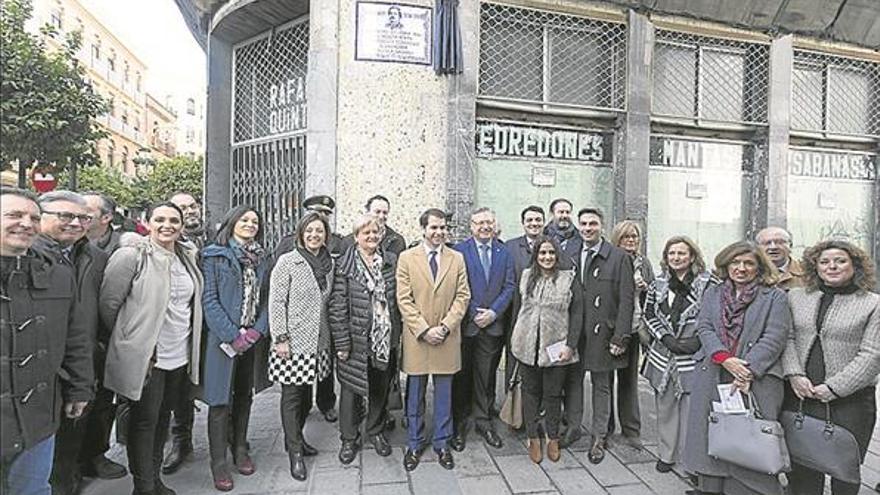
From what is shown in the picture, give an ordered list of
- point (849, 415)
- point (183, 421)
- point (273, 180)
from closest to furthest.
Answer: point (849, 415), point (183, 421), point (273, 180)

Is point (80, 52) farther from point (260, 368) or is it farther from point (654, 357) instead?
point (654, 357)

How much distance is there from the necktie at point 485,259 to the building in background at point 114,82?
2679 millimetres

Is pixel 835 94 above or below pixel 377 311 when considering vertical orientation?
above

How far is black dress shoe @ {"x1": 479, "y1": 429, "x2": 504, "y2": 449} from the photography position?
438cm

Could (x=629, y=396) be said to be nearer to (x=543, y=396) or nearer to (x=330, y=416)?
→ (x=543, y=396)

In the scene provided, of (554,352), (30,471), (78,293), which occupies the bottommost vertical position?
(30,471)

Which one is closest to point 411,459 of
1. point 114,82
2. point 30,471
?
point 30,471

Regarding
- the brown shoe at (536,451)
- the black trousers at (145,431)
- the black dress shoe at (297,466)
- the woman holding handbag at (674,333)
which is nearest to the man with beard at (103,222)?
the black trousers at (145,431)

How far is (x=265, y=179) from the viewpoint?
757 cm

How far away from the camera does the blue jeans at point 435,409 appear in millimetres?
4105

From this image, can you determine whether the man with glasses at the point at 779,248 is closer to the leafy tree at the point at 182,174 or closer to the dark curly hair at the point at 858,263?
the dark curly hair at the point at 858,263

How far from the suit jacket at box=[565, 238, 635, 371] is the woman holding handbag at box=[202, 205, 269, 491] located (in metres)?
2.33

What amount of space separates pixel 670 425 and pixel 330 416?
9.13 ft

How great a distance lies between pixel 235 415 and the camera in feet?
12.9
